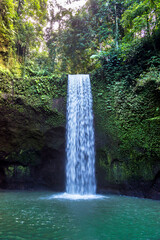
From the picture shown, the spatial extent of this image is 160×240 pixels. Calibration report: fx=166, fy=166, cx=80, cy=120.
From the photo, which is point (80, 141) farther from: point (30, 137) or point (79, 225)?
point (79, 225)

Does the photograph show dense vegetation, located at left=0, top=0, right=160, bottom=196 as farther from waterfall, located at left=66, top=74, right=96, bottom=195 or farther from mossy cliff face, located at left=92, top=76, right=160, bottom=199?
waterfall, located at left=66, top=74, right=96, bottom=195

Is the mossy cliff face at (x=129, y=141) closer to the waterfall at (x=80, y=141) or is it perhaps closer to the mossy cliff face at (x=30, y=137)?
the waterfall at (x=80, y=141)

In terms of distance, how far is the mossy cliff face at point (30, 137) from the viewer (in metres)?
8.07

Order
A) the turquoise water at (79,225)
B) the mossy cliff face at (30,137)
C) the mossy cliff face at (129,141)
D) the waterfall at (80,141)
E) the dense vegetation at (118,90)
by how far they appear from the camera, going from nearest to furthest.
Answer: the turquoise water at (79,225) → the mossy cliff face at (129,141) → the dense vegetation at (118,90) → the waterfall at (80,141) → the mossy cliff face at (30,137)

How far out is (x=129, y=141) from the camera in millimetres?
6766

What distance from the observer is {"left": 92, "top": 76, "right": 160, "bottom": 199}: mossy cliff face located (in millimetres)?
6230

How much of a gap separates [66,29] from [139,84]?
1141 centimetres

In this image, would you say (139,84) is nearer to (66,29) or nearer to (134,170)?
(134,170)

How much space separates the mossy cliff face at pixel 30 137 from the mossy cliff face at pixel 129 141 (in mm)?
2072

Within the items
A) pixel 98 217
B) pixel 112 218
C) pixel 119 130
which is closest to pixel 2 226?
pixel 98 217

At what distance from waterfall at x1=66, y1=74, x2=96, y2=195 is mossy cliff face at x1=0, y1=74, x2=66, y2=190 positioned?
0.50 meters

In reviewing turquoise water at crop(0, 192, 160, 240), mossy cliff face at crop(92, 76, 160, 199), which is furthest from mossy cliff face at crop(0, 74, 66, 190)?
turquoise water at crop(0, 192, 160, 240)

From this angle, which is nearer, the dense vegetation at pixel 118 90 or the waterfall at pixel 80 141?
the dense vegetation at pixel 118 90

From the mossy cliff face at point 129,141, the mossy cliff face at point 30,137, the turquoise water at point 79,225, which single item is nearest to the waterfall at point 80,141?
the mossy cliff face at point 129,141
